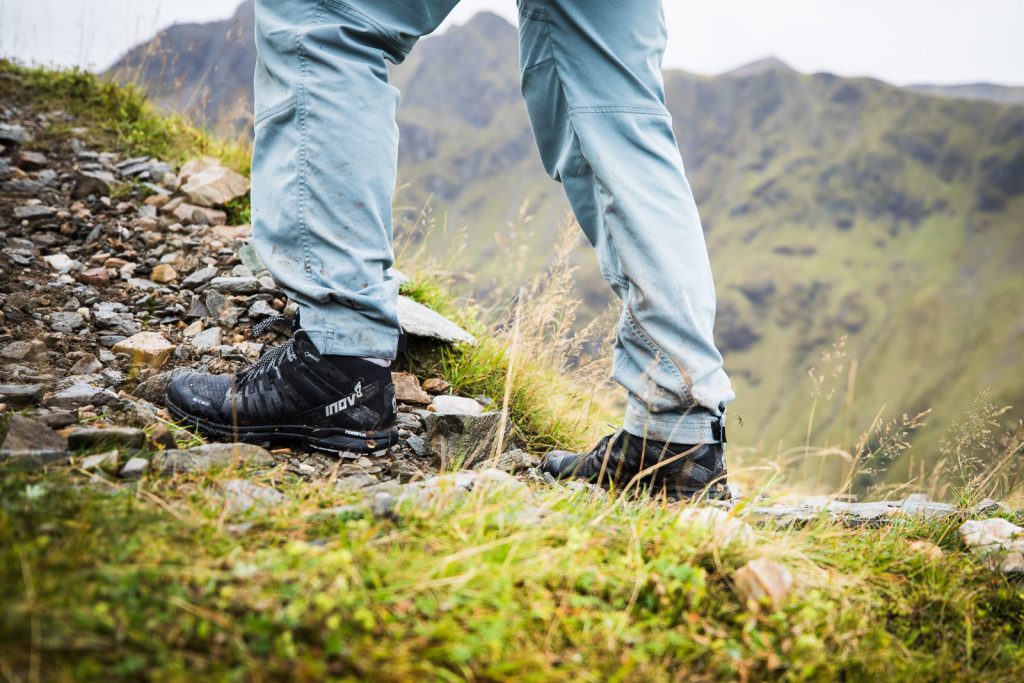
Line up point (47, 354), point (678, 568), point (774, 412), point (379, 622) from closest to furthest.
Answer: point (379, 622) < point (678, 568) < point (47, 354) < point (774, 412)

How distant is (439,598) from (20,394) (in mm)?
2054

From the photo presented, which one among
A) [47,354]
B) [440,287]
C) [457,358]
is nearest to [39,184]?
[47,354]

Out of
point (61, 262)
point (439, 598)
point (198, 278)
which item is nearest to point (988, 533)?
point (439, 598)

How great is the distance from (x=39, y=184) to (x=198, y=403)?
361 cm

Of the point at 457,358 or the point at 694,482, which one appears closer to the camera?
the point at 694,482

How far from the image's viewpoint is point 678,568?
1388 millimetres

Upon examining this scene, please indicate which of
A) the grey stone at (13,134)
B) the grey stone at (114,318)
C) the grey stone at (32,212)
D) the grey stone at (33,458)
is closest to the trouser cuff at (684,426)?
the grey stone at (33,458)

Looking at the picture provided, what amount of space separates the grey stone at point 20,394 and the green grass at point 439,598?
1060 mm

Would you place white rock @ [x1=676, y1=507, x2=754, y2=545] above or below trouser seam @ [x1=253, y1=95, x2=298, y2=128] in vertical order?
below

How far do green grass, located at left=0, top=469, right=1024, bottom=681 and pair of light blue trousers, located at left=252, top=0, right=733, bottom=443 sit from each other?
1.94 feet

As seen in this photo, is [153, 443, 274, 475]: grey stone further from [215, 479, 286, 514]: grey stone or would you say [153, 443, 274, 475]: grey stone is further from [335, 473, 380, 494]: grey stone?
[335, 473, 380, 494]: grey stone

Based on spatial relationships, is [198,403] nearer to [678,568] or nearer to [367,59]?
[367,59]

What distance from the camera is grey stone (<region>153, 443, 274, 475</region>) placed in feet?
5.49

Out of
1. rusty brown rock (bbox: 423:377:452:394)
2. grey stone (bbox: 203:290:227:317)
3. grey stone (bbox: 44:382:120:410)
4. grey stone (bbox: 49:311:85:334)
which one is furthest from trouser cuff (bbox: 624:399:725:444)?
grey stone (bbox: 49:311:85:334)
